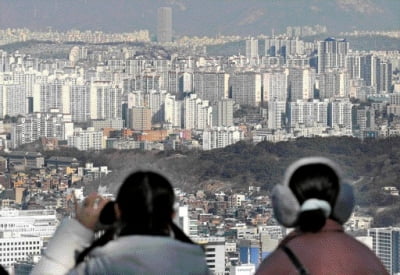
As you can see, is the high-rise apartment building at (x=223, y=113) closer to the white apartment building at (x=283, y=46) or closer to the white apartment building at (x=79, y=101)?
the white apartment building at (x=79, y=101)

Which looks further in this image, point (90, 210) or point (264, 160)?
point (264, 160)

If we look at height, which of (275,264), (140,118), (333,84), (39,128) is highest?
(333,84)

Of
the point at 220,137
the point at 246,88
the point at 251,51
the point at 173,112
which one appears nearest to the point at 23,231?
the point at 220,137

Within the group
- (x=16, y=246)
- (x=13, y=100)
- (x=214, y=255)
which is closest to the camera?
(x=214, y=255)

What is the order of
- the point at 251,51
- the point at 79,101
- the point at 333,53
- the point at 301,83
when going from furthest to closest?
the point at 251,51, the point at 333,53, the point at 301,83, the point at 79,101

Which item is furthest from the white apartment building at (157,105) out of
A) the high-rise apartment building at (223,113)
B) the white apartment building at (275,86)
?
the white apartment building at (275,86)

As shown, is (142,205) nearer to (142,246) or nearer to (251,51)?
(142,246)

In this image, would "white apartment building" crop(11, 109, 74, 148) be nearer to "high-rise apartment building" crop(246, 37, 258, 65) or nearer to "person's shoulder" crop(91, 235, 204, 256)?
"high-rise apartment building" crop(246, 37, 258, 65)
